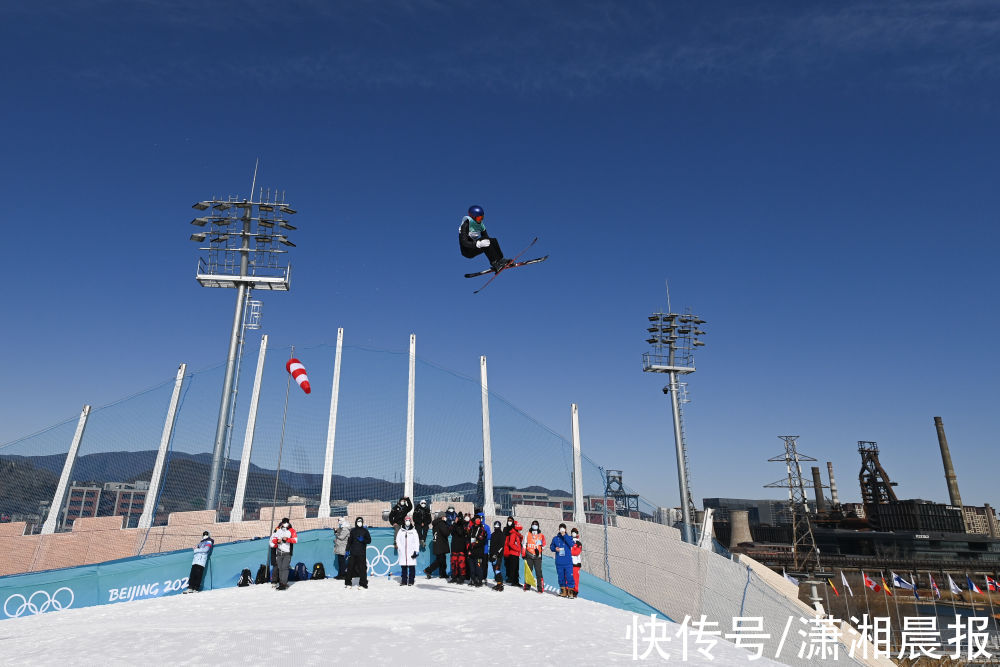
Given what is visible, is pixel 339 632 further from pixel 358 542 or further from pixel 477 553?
pixel 477 553

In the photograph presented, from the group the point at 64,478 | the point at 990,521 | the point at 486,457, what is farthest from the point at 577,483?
the point at 990,521

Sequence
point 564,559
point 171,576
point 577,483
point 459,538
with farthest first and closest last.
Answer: point 577,483
point 459,538
point 171,576
point 564,559

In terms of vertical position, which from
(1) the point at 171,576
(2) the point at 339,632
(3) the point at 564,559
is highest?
(3) the point at 564,559

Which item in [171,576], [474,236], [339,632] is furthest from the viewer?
[171,576]

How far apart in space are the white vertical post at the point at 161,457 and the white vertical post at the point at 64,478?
8.14 feet

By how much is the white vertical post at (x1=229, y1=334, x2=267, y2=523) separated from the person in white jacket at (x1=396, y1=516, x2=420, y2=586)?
7.15 m

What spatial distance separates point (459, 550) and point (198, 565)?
5.92m

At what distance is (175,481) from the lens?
18.2 m

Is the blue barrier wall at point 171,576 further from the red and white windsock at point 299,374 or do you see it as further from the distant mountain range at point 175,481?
the red and white windsock at point 299,374

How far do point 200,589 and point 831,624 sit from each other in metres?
13.1

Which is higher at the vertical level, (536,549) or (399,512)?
(399,512)

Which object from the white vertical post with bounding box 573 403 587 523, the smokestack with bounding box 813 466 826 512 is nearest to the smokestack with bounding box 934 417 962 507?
the smokestack with bounding box 813 466 826 512

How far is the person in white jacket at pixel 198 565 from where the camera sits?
12812 mm

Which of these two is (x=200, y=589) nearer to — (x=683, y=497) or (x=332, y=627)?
(x=332, y=627)
